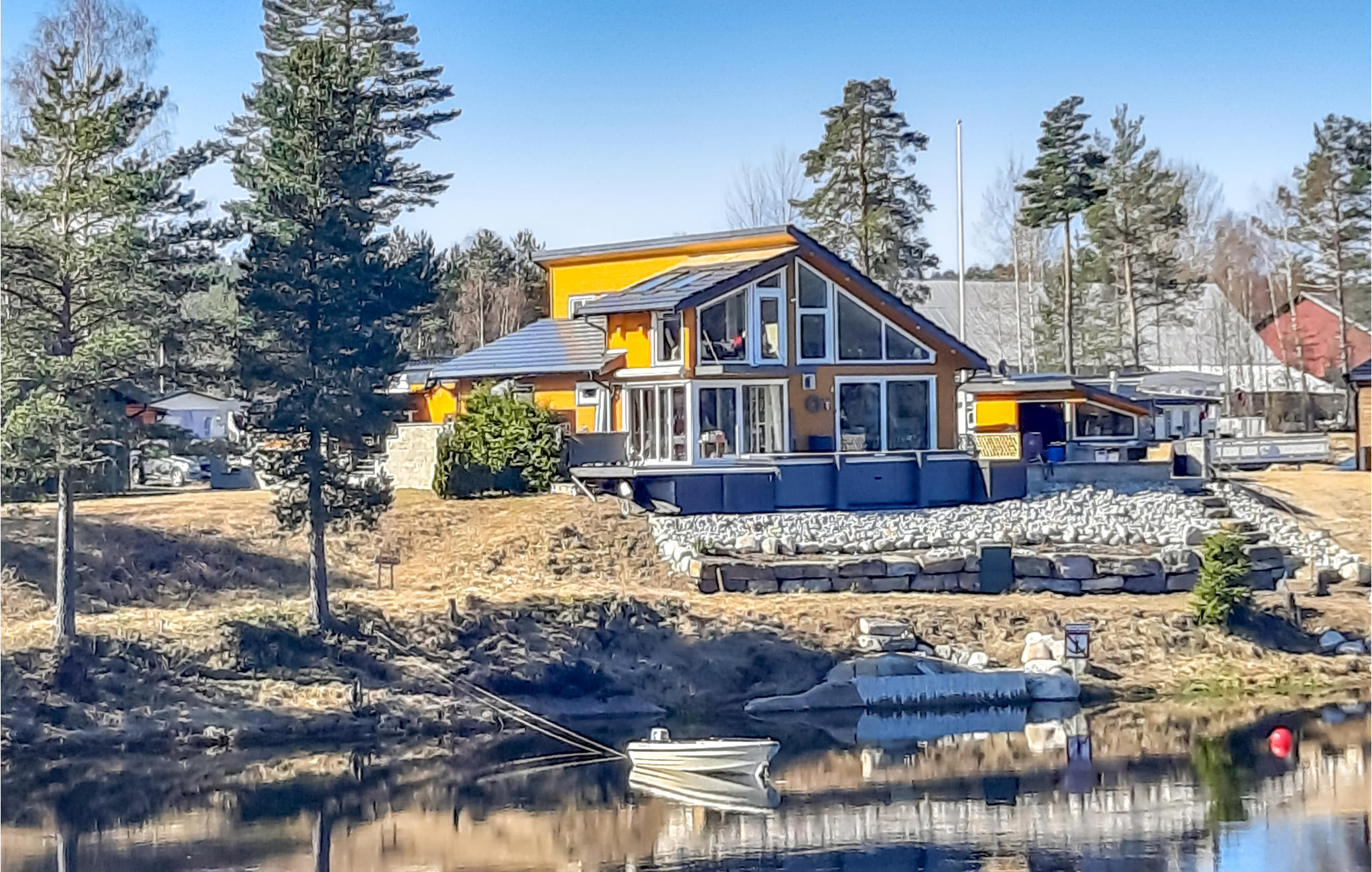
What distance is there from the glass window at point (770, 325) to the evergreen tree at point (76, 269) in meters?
12.9

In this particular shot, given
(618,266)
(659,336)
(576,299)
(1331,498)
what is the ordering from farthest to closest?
(576,299) < (618,266) < (1331,498) < (659,336)

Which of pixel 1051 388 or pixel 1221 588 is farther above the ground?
pixel 1051 388

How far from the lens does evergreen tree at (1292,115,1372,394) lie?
134 feet

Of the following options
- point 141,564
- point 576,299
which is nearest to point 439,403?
point 576,299

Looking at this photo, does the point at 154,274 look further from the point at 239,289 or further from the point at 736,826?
the point at 736,826

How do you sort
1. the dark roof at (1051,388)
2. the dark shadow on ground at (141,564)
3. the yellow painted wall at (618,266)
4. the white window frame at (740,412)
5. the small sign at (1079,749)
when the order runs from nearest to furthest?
the small sign at (1079,749) → the dark shadow on ground at (141,564) → the white window frame at (740,412) → the yellow painted wall at (618,266) → the dark roof at (1051,388)

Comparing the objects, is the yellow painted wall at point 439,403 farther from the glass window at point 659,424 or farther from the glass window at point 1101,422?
the glass window at point 1101,422

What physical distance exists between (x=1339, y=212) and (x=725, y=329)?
64.5 feet

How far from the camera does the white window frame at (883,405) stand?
30.9 meters

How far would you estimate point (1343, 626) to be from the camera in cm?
2477

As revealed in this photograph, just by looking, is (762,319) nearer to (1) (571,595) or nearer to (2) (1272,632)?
(1) (571,595)

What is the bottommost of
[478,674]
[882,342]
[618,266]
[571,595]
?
[478,674]

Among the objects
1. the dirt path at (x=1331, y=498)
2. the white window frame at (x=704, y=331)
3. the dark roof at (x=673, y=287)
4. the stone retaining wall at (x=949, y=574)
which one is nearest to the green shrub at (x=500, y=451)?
the white window frame at (x=704, y=331)

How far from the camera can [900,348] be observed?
31516mm
